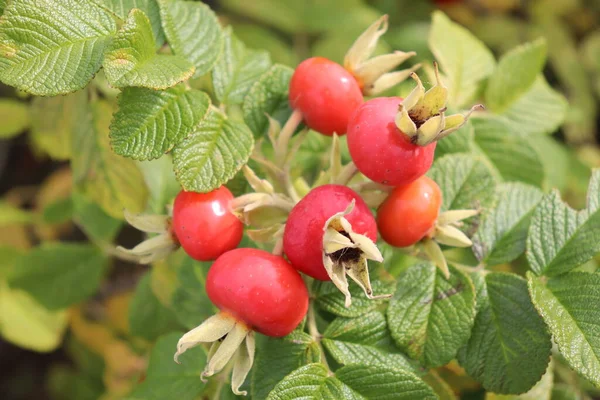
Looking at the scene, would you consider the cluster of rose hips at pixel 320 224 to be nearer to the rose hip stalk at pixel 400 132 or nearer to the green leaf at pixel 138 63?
the rose hip stalk at pixel 400 132

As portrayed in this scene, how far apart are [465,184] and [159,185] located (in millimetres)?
1176

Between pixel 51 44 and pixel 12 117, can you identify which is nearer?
pixel 51 44

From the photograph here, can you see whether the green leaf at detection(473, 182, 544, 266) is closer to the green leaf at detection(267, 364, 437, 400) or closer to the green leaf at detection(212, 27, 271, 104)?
the green leaf at detection(267, 364, 437, 400)

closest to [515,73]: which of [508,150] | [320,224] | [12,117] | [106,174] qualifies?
[508,150]

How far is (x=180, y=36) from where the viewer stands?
1.51m

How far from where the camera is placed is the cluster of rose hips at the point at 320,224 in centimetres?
122

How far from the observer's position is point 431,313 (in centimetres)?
152

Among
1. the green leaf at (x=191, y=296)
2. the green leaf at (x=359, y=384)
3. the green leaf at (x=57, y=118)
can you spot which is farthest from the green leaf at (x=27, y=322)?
the green leaf at (x=359, y=384)

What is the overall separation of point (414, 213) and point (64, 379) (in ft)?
9.37

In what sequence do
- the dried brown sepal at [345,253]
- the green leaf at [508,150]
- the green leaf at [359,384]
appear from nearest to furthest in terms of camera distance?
the dried brown sepal at [345,253] < the green leaf at [359,384] < the green leaf at [508,150]

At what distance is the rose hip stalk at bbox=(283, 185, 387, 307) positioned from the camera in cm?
118

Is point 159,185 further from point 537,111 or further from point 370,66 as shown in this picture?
point 537,111

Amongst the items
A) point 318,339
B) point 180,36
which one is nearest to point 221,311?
point 318,339

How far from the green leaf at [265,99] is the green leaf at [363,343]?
57 centimetres
